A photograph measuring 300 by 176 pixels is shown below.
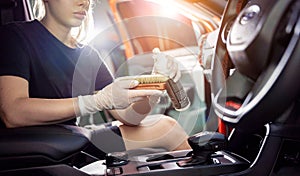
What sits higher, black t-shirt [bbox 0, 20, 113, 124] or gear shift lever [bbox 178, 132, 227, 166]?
black t-shirt [bbox 0, 20, 113, 124]

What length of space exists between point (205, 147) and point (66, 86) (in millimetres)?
643

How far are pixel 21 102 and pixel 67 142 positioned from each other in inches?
11.1

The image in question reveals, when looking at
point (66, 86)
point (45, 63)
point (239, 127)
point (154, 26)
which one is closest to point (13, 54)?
point (45, 63)

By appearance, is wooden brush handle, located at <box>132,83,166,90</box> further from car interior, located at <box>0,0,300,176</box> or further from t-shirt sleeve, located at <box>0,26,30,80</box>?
t-shirt sleeve, located at <box>0,26,30,80</box>

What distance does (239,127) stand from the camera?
103cm

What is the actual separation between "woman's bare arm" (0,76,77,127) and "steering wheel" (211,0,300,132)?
53 cm

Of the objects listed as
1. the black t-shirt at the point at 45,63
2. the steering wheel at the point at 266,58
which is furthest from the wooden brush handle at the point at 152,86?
the black t-shirt at the point at 45,63

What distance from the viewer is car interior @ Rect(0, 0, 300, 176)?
925 mm

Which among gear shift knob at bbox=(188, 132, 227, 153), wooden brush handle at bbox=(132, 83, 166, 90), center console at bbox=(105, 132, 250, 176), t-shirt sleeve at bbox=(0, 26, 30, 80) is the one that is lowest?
center console at bbox=(105, 132, 250, 176)

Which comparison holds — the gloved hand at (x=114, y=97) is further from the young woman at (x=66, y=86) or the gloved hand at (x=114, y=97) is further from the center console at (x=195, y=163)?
the center console at (x=195, y=163)

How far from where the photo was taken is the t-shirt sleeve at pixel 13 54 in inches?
A: 53.1

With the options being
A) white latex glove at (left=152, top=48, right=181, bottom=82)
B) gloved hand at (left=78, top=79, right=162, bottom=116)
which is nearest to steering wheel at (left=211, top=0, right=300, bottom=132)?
gloved hand at (left=78, top=79, right=162, bottom=116)

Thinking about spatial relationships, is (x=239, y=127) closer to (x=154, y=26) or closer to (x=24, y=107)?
(x=24, y=107)

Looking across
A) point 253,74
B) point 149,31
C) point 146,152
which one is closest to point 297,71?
point 253,74
